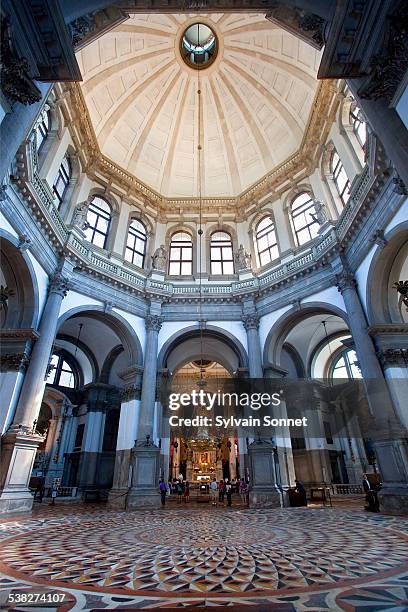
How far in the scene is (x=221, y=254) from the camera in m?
19.4

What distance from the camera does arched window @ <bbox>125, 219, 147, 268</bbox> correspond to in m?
Result: 18.0

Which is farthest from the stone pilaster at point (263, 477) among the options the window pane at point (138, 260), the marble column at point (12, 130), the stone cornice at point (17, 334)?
the marble column at point (12, 130)

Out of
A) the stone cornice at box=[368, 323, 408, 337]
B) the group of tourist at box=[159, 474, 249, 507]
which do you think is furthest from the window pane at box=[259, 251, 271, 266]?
the group of tourist at box=[159, 474, 249, 507]

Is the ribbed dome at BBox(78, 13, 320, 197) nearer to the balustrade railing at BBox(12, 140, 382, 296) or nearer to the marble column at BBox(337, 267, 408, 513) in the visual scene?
the balustrade railing at BBox(12, 140, 382, 296)

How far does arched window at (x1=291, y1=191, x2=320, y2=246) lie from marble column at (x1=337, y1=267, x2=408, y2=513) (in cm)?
627

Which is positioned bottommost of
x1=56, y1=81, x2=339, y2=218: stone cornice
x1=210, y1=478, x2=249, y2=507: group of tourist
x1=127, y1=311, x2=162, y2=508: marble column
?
x1=210, y1=478, x2=249, y2=507: group of tourist

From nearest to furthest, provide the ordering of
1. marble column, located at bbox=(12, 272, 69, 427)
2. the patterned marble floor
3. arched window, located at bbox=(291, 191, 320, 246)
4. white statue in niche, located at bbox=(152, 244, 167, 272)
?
the patterned marble floor, marble column, located at bbox=(12, 272, 69, 427), arched window, located at bbox=(291, 191, 320, 246), white statue in niche, located at bbox=(152, 244, 167, 272)

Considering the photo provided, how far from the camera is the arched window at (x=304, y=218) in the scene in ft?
53.7

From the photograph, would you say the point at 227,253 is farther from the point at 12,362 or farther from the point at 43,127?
the point at 12,362

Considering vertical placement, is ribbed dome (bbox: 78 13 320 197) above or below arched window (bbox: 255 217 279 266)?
above

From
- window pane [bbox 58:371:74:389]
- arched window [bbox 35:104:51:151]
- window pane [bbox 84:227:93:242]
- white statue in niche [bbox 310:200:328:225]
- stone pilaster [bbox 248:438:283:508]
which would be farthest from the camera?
window pane [bbox 58:371:74:389]

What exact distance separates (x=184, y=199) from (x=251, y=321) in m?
9.89

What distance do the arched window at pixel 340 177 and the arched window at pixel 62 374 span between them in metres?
18.5

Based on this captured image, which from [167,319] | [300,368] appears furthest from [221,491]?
[167,319]
